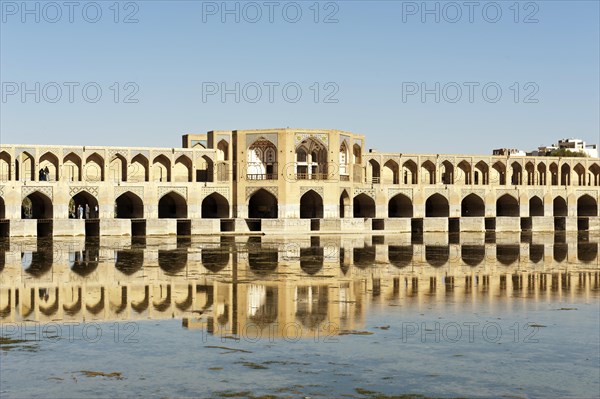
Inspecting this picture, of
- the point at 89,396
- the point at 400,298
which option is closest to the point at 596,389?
the point at 89,396

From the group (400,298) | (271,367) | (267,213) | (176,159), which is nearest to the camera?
(271,367)

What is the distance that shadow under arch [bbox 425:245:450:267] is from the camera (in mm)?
19828

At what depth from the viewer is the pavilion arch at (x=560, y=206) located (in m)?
45.8

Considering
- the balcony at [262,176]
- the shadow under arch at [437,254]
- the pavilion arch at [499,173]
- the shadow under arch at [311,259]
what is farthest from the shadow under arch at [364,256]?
the pavilion arch at [499,173]

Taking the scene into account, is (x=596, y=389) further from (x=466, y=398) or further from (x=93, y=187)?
(x=93, y=187)

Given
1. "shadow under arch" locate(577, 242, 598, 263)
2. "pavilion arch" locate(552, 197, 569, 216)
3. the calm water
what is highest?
"pavilion arch" locate(552, 197, 569, 216)

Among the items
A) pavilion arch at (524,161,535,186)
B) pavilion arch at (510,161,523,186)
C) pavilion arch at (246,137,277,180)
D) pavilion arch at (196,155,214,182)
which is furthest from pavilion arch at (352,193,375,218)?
pavilion arch at (524,161,535,186)

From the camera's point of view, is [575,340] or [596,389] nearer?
[596,389]

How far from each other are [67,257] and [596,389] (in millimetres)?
16012

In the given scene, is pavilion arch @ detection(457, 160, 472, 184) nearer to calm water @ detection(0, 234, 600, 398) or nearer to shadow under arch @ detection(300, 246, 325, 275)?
shadow under arch @ detection(300, 246, 325, 275)

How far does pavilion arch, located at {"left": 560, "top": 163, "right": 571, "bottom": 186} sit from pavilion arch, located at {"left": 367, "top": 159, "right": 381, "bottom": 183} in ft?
41.8

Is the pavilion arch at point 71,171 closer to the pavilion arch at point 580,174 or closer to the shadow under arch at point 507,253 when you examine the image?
the shadow under arch at point 507,253

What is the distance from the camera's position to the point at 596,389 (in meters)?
7.04

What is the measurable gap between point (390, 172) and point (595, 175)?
14.3 meters
